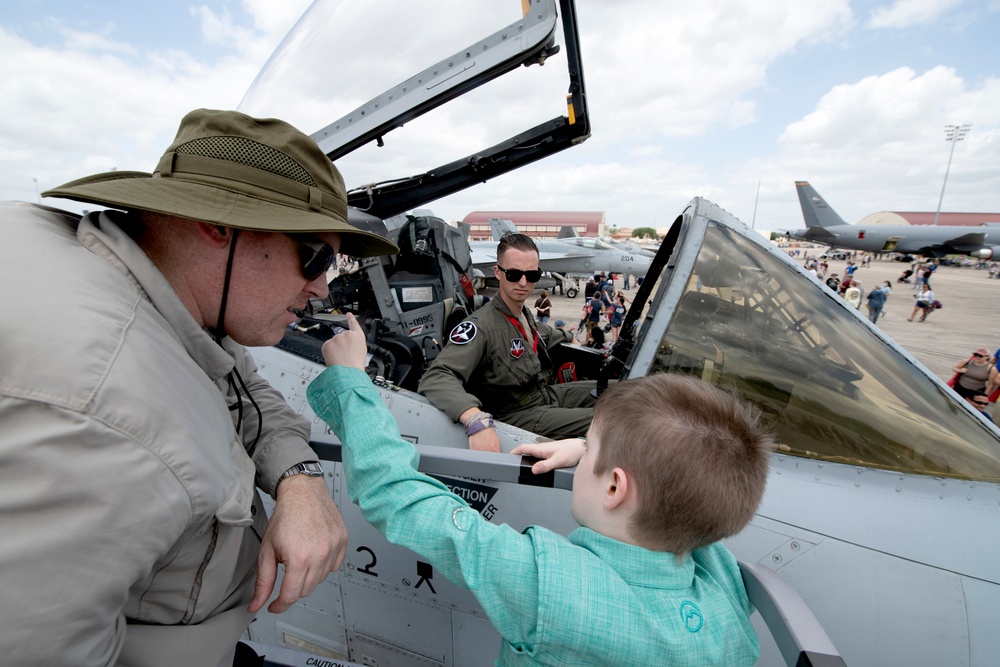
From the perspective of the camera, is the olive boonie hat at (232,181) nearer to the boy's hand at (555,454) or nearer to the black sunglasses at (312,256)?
the black sunglasses at (312,256)

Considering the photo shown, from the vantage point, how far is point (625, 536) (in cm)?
84

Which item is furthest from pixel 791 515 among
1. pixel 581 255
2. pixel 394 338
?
pixel 581 255

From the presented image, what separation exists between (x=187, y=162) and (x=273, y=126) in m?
0.19

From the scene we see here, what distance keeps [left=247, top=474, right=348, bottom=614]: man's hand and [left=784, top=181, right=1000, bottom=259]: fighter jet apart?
124 feet

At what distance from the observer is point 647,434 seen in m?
0.81

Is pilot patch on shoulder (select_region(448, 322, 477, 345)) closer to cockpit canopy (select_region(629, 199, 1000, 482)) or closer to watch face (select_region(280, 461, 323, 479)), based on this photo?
cockpit canopy (select_region(629, 199, 1000, 482))

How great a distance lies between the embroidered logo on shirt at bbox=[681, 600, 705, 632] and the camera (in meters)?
0.79

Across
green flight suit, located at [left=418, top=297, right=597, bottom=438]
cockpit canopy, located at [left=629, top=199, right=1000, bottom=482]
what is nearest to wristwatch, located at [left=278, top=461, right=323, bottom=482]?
green flight suit, located at [left=418, top=297, right=597, bottom=438]

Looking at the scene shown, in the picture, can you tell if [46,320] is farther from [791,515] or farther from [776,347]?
[776,347]

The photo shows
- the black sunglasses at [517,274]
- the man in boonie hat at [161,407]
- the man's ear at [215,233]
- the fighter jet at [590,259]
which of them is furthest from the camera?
the fighter jet at [590,259]

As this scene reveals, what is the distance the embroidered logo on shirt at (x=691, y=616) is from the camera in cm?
79

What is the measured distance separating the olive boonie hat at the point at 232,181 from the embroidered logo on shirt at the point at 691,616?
93cm

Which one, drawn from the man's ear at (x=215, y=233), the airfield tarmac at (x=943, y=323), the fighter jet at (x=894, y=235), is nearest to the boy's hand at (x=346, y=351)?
the man's ear at (x=215, y=233)

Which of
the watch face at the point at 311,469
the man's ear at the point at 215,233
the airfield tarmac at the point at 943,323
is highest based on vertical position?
the man's ear at the point at 215,233
